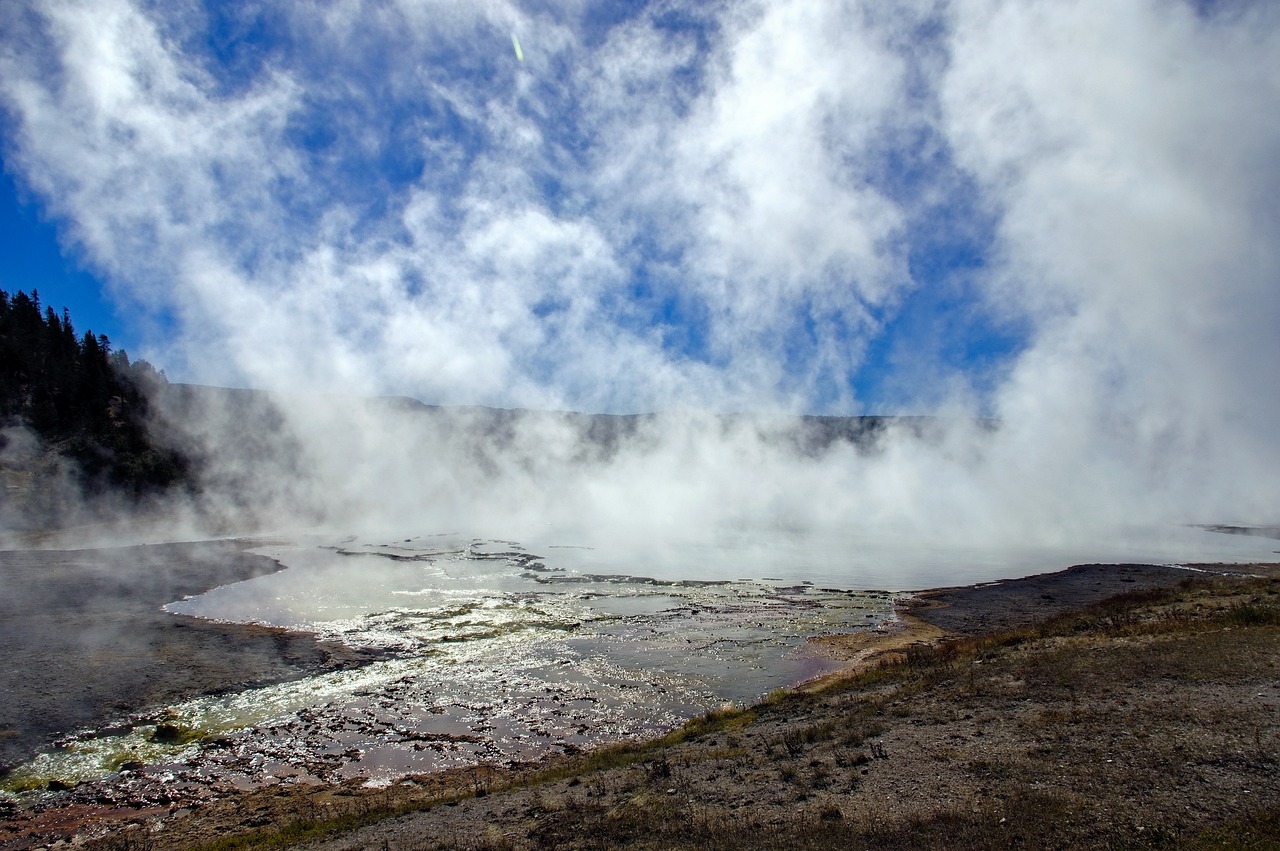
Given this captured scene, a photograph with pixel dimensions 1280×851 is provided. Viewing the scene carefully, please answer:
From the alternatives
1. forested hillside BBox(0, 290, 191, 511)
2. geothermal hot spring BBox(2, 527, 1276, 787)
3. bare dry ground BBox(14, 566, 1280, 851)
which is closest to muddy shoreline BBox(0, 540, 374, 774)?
geothermal hot spring BBox(2, 527, 1276, 787)

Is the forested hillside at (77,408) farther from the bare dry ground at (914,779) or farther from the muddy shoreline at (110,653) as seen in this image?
the bare dry ground at (914,779)

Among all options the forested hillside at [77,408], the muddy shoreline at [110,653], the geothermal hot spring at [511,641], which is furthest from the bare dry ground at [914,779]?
the forested hillside at [77,408]

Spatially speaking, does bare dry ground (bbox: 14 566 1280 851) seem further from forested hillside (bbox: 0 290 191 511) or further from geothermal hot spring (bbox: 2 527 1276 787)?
forested hillside (bbox: 0 290 191 511)

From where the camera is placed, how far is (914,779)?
352 inches

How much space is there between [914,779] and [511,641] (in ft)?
51.5

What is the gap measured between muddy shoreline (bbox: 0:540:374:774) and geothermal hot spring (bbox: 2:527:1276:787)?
941mm

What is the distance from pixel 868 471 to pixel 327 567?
67411 millimetres

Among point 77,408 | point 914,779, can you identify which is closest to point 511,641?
point 914,779

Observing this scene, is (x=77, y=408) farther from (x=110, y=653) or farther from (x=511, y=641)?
(x=511, y=641)

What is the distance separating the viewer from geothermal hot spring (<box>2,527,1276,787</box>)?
44.3ft

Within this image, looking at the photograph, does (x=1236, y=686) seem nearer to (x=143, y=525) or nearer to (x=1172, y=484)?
(x=143, y=525)

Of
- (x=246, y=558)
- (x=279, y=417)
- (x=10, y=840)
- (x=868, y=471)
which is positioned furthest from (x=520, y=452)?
(x=10, y=840)

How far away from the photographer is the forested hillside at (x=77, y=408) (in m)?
53.2

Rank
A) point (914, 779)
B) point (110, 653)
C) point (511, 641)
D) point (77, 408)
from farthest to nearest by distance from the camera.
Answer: point (77, 408)
point (511, 641)
point (110, 653)
point (914, 779)
